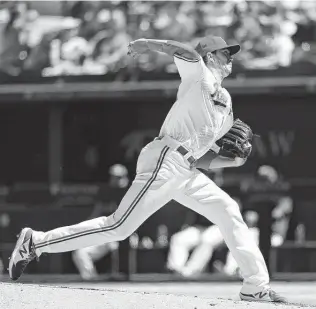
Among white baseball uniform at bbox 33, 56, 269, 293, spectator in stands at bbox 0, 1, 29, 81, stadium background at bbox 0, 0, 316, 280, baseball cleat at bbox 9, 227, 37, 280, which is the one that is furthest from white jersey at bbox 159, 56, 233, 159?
spectator in stands at bbox 0, 1, 29, 81

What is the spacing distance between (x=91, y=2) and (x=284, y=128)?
3.37 m

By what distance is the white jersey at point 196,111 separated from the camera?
5562 mm

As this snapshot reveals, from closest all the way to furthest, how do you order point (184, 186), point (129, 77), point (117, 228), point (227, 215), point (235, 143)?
point (117, 228), point (184, 186), point (227, 215), point (235, 143), point (129, 77)

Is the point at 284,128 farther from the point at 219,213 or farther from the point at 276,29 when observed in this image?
the point at 219,213

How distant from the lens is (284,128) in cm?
1362

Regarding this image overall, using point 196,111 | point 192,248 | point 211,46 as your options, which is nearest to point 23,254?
point 196,111

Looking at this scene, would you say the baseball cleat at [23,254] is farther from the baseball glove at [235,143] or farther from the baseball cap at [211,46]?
the baseball cap at [211,46]

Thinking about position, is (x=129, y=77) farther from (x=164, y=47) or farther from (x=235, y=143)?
(x=164, y=47)

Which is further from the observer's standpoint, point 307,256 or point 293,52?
point 293,52

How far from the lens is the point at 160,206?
18.3 feet

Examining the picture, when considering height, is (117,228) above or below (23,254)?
above

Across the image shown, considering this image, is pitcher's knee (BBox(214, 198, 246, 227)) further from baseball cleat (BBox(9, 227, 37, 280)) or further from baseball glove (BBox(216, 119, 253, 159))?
baseball cleat (BBox(9, 227, 37, 280))

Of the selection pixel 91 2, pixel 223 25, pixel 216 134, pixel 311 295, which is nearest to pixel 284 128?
pixel 223 25

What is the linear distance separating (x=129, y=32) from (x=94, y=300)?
795 centimetres
